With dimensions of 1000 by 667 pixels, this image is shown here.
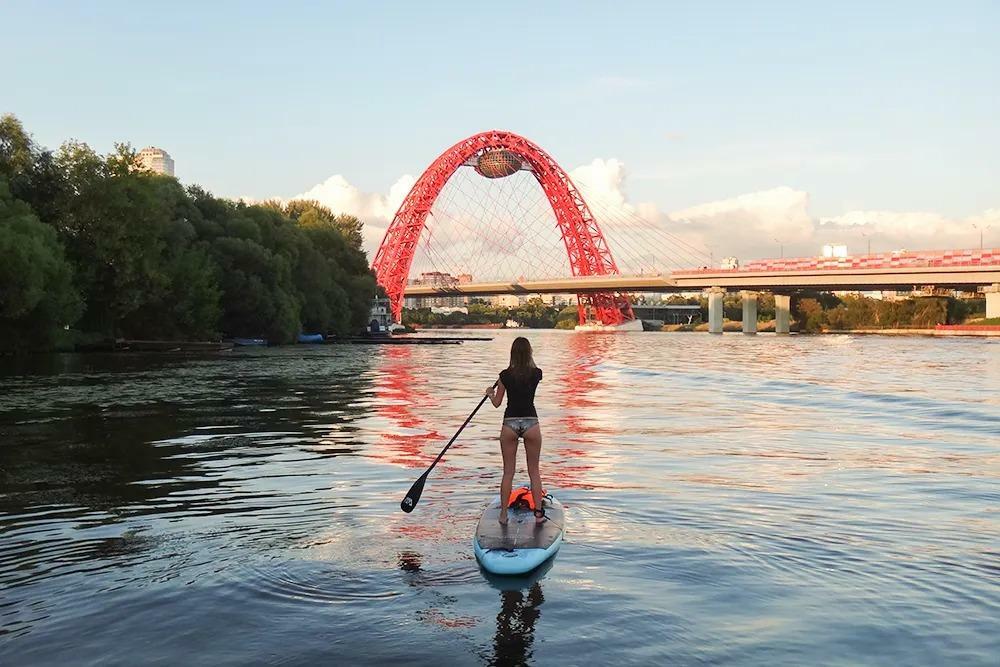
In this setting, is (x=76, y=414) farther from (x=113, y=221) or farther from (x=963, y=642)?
(x=113, y=221)

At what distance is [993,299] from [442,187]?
241ft

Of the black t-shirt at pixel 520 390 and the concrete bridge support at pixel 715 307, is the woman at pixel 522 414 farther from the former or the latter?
the concrete bridge support at pixel 715 307

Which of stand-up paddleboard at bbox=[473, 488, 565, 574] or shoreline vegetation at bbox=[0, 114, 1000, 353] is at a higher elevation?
shoreline vegetation at bbox=[0, 114, 1000, 353]

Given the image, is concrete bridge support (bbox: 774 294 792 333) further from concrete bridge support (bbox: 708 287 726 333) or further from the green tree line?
the green tree line

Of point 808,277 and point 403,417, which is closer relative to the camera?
point 403,417

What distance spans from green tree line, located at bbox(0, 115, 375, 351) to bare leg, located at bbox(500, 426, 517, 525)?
4378cm

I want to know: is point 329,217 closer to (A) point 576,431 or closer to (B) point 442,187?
(B) point 442,187

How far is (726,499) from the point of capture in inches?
558

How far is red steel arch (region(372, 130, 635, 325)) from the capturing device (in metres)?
141

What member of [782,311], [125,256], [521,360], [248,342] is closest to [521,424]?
[521,360]

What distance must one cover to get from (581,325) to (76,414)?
13756cm

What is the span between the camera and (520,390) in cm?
1131

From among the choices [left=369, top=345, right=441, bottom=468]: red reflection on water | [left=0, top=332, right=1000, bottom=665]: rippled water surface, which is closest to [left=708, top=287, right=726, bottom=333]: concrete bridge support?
[left=369, top=345, right=441, bottom=468]: red reflection on water

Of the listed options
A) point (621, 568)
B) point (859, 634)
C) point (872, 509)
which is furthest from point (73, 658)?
point (872, 509)
